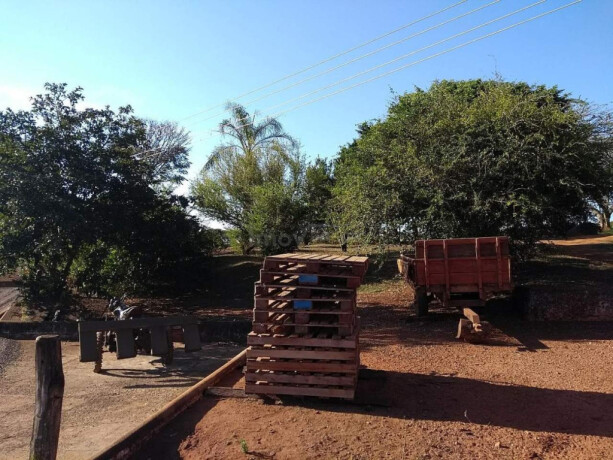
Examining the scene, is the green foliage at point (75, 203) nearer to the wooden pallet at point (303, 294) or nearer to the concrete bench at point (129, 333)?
the concrete bench at point (129, 333)

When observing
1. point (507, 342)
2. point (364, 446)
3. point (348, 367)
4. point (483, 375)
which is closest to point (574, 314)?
point (507, 342)

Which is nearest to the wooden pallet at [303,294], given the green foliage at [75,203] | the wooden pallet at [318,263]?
the wooden pallet at [318,263]

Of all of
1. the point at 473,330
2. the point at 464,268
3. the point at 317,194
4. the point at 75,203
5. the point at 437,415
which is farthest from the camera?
the point at 317,194

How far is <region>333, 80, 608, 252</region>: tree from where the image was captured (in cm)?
1180

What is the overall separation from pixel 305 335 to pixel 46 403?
9.07ft

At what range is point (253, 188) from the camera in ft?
78.0

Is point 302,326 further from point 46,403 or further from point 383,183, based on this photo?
point 383,183

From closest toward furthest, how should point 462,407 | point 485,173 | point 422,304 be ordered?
point 462,407 < point 422,304 < point 485,173

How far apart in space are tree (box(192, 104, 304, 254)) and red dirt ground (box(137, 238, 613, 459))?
14.3 metres

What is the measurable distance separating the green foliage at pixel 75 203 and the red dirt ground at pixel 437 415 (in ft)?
28.7

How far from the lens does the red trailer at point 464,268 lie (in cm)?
989

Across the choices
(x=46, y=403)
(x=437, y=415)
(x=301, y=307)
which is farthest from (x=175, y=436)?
(x=437, y=415)

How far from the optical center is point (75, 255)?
48.3 ft

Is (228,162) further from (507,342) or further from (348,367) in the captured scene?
(348,367)
